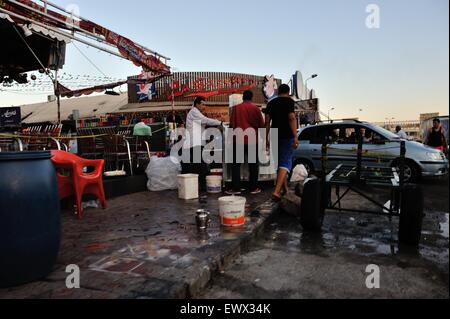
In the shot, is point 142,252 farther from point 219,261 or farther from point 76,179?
point 76,179

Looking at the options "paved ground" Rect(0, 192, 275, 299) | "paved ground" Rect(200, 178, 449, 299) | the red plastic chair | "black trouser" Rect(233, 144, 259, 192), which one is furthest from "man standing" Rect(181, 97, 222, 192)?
"paved ground" Rect(200, 178, 449, 299)

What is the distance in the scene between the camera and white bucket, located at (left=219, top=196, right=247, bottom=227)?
11.8 feet

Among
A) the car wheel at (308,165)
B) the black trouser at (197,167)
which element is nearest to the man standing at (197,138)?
the black trouser at (197,167)

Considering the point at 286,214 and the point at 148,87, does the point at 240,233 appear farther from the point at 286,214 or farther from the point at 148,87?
the point at 148,87

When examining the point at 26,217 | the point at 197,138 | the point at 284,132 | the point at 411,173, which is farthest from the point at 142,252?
the point at 411,173

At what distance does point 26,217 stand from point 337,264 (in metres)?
2.59

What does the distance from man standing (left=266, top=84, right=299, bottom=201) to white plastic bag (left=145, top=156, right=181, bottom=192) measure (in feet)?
7.86

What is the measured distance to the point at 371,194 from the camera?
6.52 metres

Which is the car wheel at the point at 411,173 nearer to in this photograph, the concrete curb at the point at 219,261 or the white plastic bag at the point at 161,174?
the concrete curb at the point at 219,261

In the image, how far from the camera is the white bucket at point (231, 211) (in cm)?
358

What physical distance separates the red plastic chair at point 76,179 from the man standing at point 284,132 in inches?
108
